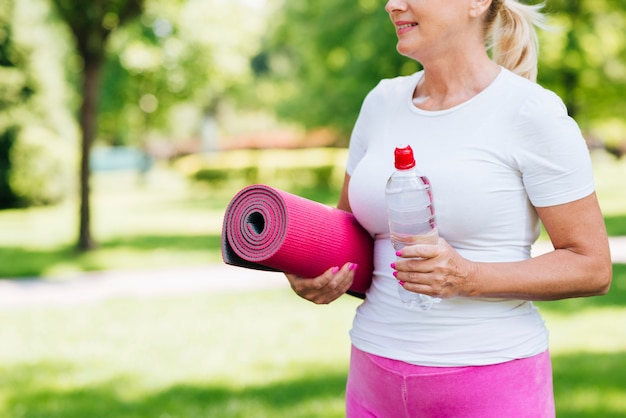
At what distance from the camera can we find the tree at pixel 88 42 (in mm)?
11383

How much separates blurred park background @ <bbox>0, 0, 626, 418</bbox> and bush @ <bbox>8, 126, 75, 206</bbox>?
0.14 feet

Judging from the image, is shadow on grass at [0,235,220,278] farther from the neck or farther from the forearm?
the forearm

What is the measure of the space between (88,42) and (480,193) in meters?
10.8

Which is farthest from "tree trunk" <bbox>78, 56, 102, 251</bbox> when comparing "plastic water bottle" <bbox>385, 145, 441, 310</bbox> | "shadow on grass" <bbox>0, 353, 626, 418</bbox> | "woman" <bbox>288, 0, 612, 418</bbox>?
"plastic water bottle" <bbox>385, 145, 441, 310</bbox>

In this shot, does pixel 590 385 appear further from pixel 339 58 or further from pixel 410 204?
pixel 339 58

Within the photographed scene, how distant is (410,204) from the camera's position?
177 cm

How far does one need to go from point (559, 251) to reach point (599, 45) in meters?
16.2

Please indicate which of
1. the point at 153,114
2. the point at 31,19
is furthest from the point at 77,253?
the point at 153,114

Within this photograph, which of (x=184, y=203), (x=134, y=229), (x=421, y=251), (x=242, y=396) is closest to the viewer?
(x=421, y=251)

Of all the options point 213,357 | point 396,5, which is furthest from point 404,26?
point 213,357

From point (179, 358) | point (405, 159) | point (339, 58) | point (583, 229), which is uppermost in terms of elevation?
point (405, 159)

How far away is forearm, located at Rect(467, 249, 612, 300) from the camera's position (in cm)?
180

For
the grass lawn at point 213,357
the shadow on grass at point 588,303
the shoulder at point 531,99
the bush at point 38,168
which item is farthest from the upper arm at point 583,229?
the bush at point 38,168

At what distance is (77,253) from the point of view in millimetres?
11820
